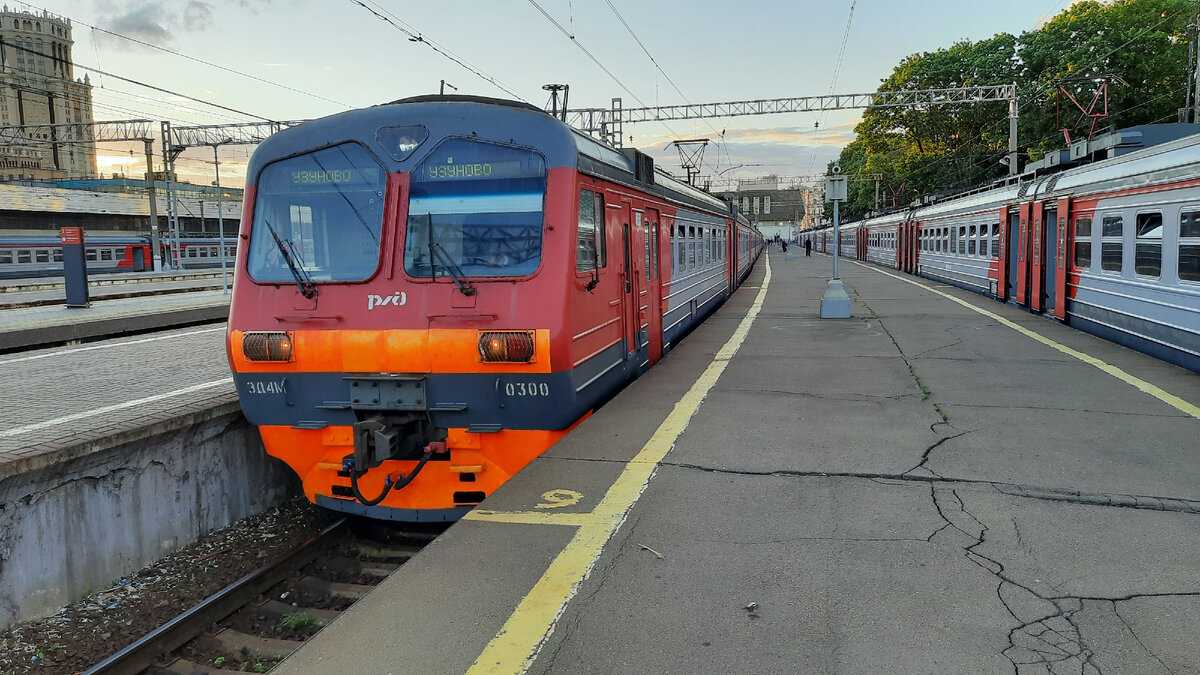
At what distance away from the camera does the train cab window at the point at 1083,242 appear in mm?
12750

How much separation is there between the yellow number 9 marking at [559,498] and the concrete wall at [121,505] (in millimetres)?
3714

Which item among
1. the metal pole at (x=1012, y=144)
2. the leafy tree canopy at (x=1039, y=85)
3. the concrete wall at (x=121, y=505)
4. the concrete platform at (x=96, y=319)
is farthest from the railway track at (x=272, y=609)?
the metal pole at (x=1012, y=144)

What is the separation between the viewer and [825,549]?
414 cm

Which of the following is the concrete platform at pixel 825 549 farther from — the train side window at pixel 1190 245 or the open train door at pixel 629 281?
the train side window at pixel 1190 245

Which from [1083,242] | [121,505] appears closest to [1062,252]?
[1083,242]

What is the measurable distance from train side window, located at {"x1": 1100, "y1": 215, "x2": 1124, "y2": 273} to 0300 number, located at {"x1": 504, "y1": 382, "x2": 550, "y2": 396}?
9.71 metres

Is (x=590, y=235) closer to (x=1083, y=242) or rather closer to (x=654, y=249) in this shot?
(x=654, y=249)

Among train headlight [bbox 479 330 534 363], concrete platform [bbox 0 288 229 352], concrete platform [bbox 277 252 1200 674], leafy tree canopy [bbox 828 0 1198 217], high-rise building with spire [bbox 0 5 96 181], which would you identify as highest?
high-rise building with spire [bbox 0 5 96 181]

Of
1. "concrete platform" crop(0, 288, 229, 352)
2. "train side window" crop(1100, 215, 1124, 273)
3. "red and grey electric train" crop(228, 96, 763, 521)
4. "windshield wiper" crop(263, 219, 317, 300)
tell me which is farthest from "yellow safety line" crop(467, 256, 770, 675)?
"concrete platform" crop(0, 288, 229, 352)

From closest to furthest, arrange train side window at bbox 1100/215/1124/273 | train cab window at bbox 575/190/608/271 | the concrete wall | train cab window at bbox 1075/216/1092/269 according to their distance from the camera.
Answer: the concrete wall, train cab window at bbox 575/190/608/271, train side window at bbox 1100/215/1124/273, train cab window at bbox 1075/216/1092/269

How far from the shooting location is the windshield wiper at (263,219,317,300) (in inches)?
235

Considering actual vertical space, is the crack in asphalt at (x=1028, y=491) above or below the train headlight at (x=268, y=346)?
below

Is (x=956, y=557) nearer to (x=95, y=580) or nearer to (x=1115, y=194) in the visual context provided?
(x=95, y=580)

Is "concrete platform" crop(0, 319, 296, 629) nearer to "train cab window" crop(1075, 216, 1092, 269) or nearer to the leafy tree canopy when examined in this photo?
"train cab window" crop(1075, 216, 1092, 269)
